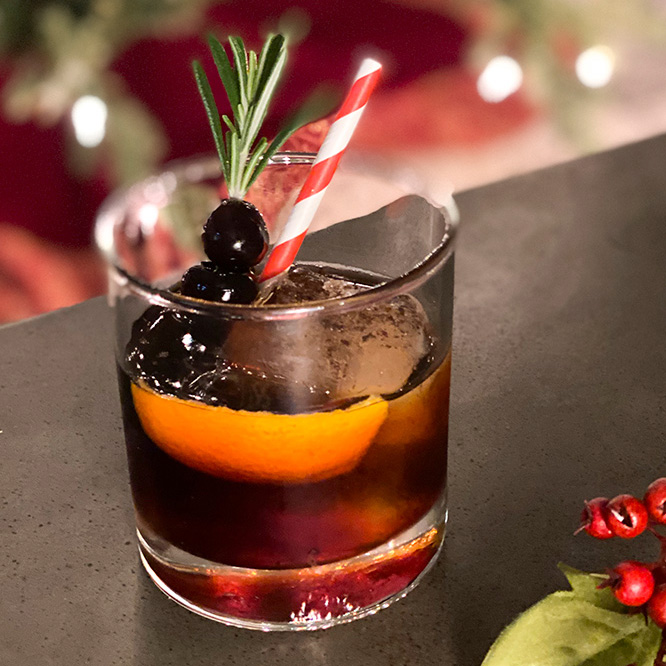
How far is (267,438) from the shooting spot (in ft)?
1.82

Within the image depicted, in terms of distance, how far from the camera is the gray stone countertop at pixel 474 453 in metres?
0.62

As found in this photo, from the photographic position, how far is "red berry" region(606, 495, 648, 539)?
1.82 feet

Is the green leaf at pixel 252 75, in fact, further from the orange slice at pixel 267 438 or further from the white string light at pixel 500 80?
the white string light at pixel 500 80

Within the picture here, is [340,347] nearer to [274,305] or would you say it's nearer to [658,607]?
[274,305]

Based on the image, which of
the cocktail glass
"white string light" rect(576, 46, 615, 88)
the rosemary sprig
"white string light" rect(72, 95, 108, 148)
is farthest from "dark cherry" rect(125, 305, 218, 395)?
"white string light" rect(576, 46, 615, 88)

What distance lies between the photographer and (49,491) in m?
A: 0.73

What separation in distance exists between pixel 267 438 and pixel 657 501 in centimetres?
20

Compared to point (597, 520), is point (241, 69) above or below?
above

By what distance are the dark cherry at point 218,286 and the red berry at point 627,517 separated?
0.74ft

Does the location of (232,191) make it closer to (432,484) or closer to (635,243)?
(432,484)

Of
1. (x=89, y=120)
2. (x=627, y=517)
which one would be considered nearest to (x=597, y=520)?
(x=627, y=517)

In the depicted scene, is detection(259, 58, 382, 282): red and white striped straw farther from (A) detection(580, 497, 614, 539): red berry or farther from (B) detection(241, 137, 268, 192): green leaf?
(A) detection(580, 497, 614, 539): red berry

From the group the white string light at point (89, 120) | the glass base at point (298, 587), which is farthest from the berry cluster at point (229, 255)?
the white string light at point (89, 120)

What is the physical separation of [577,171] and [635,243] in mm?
155
